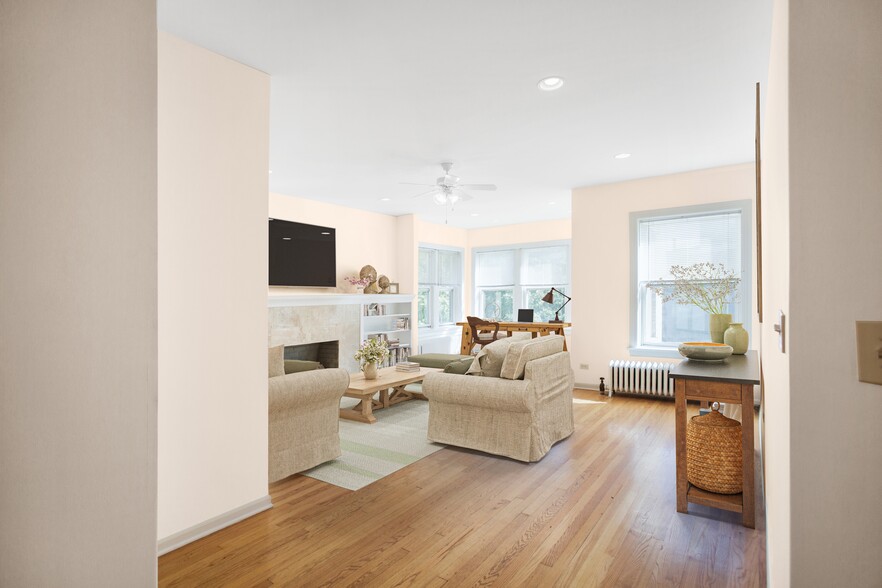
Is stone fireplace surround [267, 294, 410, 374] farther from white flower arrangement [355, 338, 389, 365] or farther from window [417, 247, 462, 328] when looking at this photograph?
white flower arrangement [355, 338, 389, 365]

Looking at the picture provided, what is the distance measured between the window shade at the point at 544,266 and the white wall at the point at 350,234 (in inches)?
88.0

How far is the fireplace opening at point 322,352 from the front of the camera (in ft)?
21.2

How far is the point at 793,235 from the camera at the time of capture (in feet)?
2.97

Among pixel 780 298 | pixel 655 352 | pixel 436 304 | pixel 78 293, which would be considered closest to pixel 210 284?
pixel 78 293

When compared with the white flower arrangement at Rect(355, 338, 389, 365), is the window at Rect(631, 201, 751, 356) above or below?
above

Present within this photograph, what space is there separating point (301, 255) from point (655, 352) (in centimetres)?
469

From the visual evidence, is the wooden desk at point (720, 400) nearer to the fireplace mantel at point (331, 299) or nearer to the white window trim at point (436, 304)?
the fireplace mantel at point (331, 299)

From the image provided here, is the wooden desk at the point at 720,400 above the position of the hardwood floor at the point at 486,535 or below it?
above

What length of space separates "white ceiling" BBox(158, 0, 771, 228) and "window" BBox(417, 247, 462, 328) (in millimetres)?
3431

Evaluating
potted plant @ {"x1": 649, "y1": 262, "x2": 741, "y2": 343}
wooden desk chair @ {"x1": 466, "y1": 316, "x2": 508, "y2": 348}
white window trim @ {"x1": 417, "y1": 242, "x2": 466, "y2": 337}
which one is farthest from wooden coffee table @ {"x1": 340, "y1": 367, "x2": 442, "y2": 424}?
white window trim @ {"x1": 417, "y1": 242, "x2": 466, "y2": 337}

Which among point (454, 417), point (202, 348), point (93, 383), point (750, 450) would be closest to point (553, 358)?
point (454, 417)

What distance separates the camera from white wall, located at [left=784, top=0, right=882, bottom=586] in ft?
2.81

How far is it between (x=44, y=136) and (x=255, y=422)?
6.84 ft

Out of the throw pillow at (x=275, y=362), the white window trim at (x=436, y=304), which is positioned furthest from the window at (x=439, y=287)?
the throw pillow at (x=275, y=362)
